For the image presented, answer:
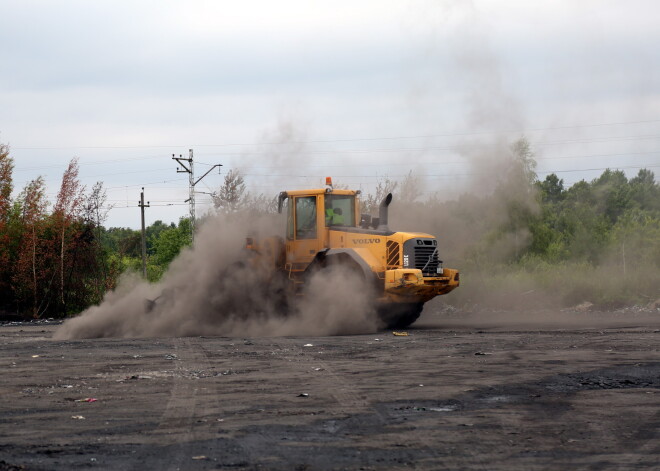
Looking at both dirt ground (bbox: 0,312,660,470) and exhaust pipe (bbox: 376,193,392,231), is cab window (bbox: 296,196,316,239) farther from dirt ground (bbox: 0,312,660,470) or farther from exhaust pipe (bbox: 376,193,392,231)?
dirt ground (bbox: 0,312,660,470)

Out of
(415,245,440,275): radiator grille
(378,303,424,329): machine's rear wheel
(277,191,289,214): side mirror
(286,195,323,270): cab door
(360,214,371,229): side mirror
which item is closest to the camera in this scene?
(415,245,440,275): radiator grille

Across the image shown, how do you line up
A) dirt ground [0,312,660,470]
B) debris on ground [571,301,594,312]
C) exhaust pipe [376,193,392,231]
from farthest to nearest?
debris on ground [571,301,594,312] < exhaust pipe [376,193,392,231] < dirt ground [0,312,660,470]

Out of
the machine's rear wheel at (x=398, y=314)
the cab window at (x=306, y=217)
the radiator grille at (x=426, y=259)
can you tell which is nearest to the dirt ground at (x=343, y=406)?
the radiator grille at (x=426, y=259)

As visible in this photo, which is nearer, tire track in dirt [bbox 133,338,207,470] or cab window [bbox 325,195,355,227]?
tire track in dirt [bbox 133,338,207,470]

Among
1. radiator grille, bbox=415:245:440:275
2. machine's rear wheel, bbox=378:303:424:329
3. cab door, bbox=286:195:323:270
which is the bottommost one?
machine's rear wheel, bbox=378:303:424:329

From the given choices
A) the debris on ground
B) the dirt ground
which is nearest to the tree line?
the debris on ground

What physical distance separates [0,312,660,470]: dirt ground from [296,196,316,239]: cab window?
5472 mm

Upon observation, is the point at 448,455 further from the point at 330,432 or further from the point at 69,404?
the point at 69,404

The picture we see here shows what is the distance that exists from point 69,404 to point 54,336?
1455 centimetres

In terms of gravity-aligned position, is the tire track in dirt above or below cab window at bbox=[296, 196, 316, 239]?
below

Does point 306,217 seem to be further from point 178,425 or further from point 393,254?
point 178,425

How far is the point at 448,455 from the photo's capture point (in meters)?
7.54

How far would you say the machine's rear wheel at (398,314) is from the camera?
24.0 m

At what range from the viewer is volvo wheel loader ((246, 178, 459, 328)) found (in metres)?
23.0
